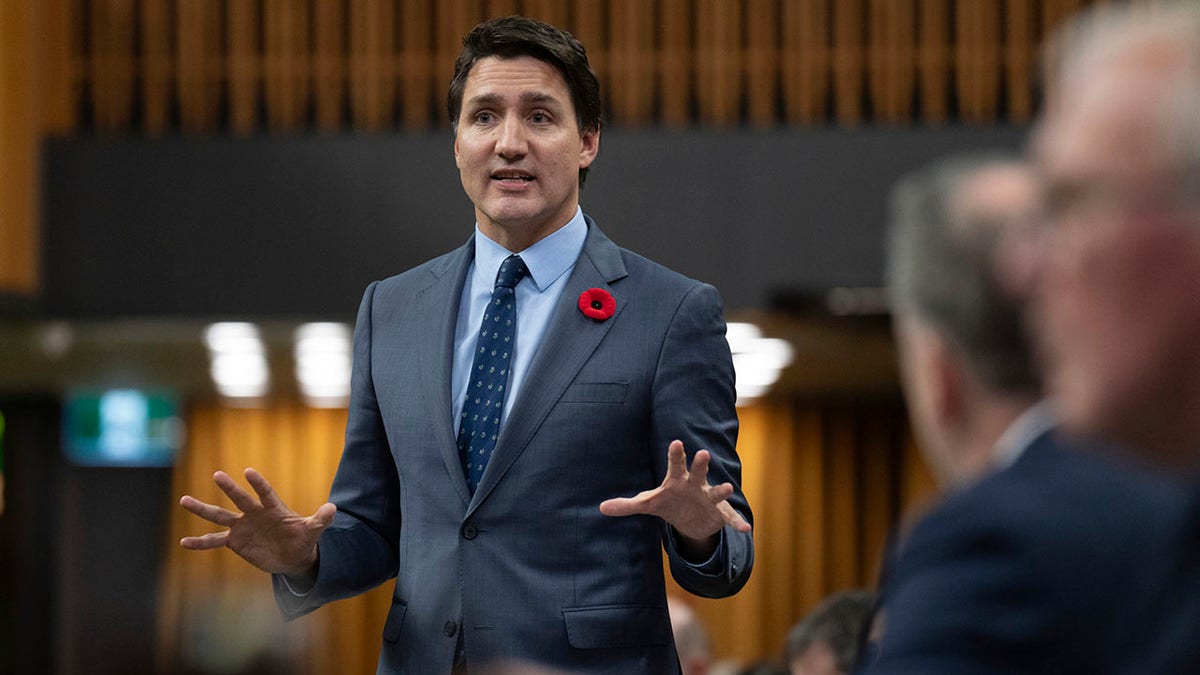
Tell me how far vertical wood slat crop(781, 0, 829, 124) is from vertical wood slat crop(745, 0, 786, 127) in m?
0.06

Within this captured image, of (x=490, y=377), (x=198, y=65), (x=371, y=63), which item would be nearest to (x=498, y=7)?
(x=371, y=63)

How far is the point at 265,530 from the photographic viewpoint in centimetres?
226

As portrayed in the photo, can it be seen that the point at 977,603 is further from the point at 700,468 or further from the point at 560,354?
the point at 560,354

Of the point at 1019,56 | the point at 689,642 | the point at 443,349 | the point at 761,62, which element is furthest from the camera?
the point at 761,62

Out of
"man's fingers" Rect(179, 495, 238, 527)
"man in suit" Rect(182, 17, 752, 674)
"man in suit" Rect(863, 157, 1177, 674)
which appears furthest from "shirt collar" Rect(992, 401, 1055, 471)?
"man's fingers" Rect(179, 495, 238, 527)

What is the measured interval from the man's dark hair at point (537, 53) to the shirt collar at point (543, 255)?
0.16 m

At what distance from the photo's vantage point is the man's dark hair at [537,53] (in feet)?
8.04

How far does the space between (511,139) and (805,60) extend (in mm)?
5811

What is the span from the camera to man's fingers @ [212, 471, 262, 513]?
2.10 m

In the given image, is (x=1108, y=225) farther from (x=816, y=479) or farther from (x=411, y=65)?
(x=816, y=479)

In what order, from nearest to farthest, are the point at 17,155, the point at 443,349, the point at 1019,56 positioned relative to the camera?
1. the point at 443,349
2. the point at 17,155
3. the point at 1019,56

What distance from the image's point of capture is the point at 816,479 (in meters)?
11.2

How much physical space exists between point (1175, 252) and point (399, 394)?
1659mm

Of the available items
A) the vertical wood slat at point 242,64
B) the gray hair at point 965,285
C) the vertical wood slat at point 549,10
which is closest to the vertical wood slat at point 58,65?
the vertical wood slat at point 242,64
